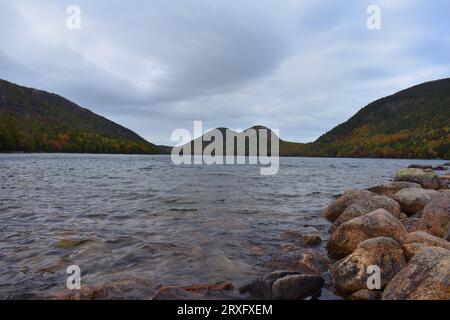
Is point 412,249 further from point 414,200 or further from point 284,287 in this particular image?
point 414,200

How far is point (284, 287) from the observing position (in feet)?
22.1

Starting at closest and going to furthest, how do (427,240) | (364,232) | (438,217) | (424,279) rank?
(424,279) → (427,240) → (364,232) → (438,217)

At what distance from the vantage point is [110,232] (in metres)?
11.6

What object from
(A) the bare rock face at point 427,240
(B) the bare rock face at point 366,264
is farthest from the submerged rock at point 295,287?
(A) the bare rock face at point 427,240

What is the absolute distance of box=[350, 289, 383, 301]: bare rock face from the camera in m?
6.45

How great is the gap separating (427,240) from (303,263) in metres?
3.20

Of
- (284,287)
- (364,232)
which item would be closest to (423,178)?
(364,232)

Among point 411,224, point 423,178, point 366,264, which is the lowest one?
point 411,224

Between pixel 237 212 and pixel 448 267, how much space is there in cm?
1126

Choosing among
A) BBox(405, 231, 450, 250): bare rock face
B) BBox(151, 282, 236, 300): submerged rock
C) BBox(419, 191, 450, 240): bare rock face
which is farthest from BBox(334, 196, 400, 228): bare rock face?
BBox(151, 282, 236, 300): submerged rock

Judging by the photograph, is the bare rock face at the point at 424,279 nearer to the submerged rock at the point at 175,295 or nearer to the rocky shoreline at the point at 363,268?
the rocky shoreline at the point at 363,268

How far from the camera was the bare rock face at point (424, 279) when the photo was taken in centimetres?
548

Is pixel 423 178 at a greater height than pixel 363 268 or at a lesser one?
greater

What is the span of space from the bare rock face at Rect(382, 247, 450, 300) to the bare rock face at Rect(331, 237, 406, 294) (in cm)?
83
